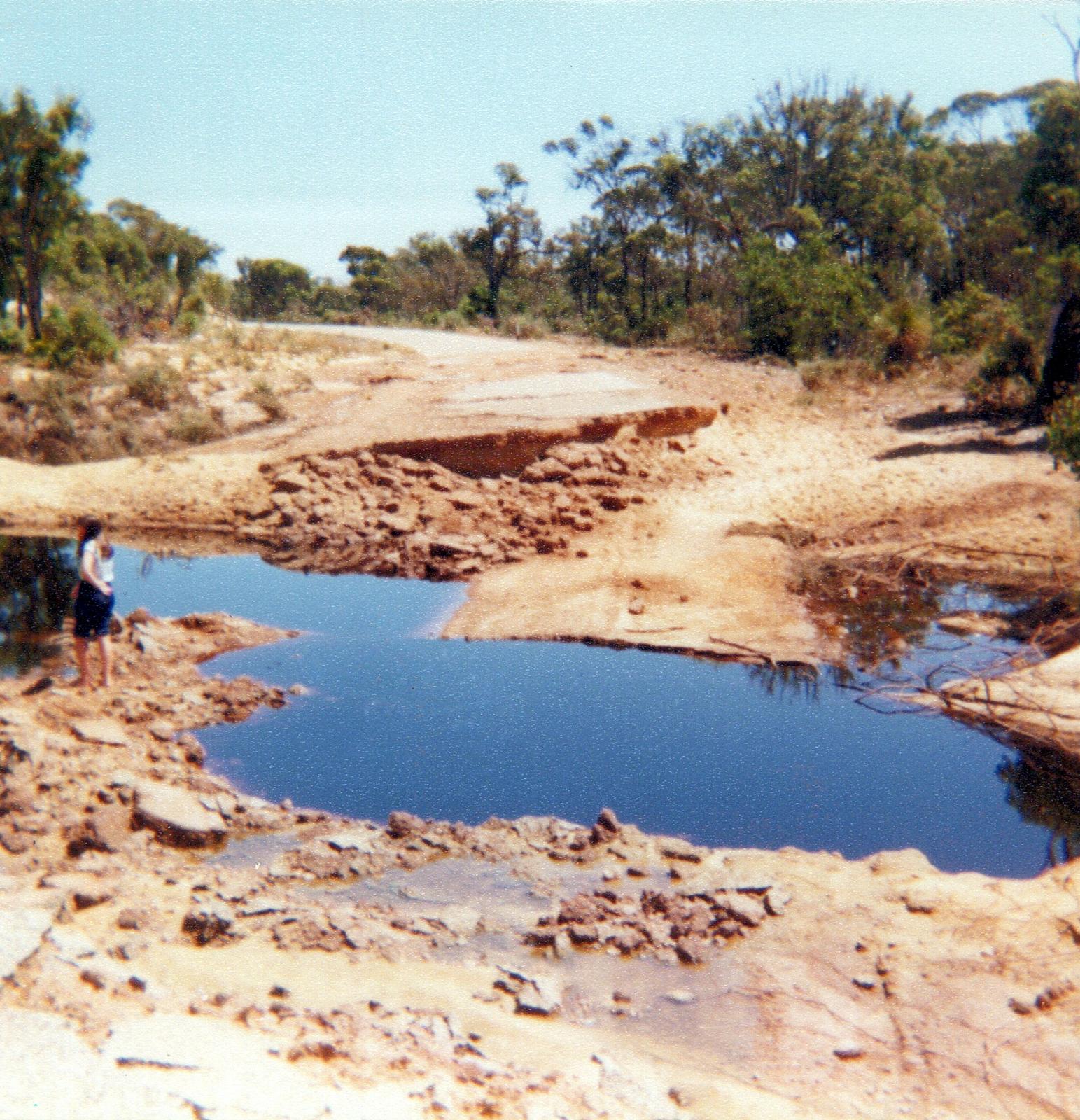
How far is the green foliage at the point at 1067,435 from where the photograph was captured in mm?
11734

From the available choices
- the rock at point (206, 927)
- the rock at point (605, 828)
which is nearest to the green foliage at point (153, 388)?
the rock at point (605, 828)

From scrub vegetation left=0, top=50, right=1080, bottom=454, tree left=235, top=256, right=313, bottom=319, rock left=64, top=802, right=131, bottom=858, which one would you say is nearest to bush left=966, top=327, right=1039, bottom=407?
scrub vegetation left=0, top=50, right=1080, bottom=454

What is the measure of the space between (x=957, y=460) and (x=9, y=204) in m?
18.7

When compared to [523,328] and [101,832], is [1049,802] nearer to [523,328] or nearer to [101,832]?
[101,832]

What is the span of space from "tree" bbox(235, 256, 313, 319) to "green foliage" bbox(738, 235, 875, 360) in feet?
90.1

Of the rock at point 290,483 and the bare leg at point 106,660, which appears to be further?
the rock at point 290,483

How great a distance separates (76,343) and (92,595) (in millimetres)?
13871

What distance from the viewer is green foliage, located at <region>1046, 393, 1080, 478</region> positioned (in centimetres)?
1173

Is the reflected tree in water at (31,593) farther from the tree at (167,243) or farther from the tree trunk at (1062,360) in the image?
the tree at (167,243)

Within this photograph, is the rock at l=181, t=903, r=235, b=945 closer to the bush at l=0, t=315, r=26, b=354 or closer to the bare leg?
the bare leg

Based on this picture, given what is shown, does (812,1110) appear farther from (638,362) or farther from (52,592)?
(638,362)

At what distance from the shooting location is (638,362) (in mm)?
23109

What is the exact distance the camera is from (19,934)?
456 centimetres

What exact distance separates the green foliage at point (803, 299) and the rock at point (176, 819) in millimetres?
19644
